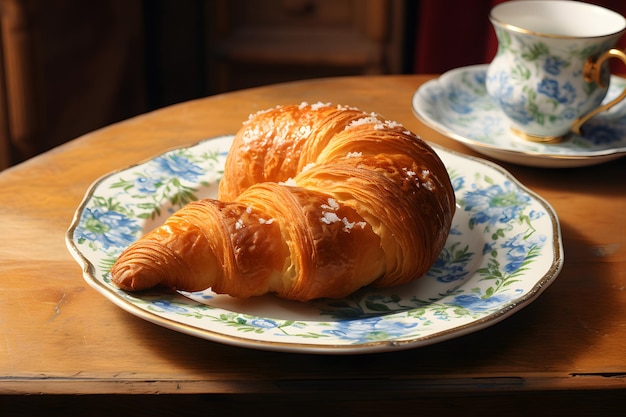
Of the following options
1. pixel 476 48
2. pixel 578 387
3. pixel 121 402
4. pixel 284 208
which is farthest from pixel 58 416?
pixel 476 48

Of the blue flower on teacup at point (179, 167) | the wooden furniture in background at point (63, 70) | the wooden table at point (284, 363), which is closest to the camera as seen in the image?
the wooden table at point (284, 363)

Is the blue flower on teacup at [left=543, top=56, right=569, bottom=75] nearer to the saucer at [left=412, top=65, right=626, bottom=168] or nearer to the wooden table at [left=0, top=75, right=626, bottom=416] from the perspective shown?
the saucer at [left=412, top=65, right=626, bottom=168]

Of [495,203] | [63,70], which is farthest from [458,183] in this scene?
[63,70]

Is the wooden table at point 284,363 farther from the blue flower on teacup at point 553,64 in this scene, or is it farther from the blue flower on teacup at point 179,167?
the blue flower on teacup at point 553,64

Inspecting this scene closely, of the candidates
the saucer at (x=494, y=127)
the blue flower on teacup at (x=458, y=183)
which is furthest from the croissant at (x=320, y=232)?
the saucer at (x=494, y=127)

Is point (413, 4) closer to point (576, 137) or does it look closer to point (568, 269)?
point (576, 137)

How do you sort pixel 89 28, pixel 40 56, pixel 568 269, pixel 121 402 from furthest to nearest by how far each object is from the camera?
1. pixel 89 28
2. pixel 40 56
3. pixel 568 269
4. pixel 121 402

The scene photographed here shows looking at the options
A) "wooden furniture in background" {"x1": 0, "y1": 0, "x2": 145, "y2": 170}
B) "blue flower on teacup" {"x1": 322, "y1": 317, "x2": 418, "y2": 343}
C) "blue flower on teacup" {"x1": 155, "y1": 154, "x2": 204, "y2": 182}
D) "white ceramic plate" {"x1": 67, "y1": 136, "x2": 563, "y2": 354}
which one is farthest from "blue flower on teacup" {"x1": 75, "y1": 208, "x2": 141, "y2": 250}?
"wooden furniture in background" {"x1": 0, "y1": 0, "x2": 145, "y2": 170}
